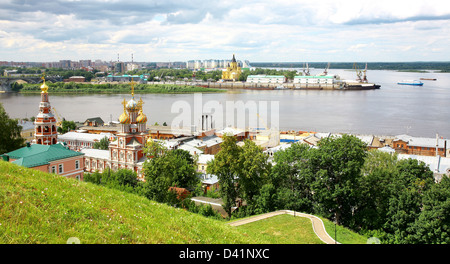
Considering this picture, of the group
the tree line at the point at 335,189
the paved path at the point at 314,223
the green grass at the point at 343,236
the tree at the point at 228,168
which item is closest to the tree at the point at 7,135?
the tree line at the point at 335,189

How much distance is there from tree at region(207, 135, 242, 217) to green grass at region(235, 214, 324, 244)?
1933 mm

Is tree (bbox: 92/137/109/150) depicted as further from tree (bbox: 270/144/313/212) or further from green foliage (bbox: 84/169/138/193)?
tree (bbox: 270/144/313/212)

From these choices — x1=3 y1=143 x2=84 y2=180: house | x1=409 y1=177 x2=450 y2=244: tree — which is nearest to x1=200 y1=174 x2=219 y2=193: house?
x1=3 y1=143 x2=84 y2=180: house

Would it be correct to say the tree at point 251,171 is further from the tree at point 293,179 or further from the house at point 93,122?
the house at point 93,122

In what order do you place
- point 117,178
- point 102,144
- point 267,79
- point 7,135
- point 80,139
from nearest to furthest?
point 117,178
point 7,135
point 102,144
point 80,139
point 267,79

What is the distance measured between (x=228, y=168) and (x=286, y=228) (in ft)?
8.99

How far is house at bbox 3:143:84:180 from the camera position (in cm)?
1057

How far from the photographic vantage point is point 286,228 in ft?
24.8

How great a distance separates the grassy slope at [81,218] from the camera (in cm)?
341

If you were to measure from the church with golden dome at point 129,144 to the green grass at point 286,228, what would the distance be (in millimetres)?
7875

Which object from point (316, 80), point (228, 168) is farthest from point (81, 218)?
point (316, 80)

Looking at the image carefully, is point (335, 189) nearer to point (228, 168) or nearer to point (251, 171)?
point (251, 171)
